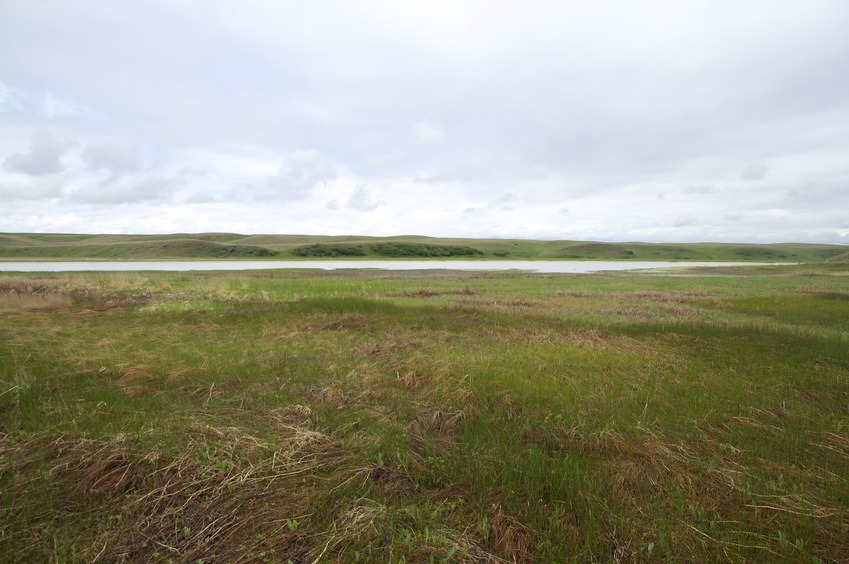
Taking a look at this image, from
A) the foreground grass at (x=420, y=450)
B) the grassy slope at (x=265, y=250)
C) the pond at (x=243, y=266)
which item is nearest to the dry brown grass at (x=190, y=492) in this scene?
the foreground grass at (x=420, y=450)

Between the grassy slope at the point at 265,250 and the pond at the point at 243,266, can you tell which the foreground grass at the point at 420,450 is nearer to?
the pond at the point at 243,266

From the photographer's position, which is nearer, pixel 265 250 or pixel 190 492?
pixel 190 492

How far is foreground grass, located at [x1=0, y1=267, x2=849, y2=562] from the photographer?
3859mm

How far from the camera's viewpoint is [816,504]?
4.44m

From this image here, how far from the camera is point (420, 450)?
559 cm

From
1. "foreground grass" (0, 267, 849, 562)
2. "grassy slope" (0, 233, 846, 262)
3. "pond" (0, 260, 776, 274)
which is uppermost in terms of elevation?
"grassy slope" (0, 233, 846, 262)

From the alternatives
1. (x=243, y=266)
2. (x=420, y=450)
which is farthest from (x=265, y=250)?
(x=420, y=450)

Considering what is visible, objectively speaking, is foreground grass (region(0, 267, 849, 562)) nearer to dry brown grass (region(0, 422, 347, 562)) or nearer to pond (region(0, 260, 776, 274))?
dry brown grass (region(0, 422, 347, 562))

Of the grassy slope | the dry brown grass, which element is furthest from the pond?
the dry brown grass

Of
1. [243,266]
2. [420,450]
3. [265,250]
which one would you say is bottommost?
[243,266]

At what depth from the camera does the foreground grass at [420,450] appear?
386 cm

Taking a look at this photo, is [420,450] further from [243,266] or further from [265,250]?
[265,250]

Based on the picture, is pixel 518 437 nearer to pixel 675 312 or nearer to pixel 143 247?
pixel 675 312

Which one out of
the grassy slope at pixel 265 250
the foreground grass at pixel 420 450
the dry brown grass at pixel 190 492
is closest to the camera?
the dry brown grass at pixel 190 492
